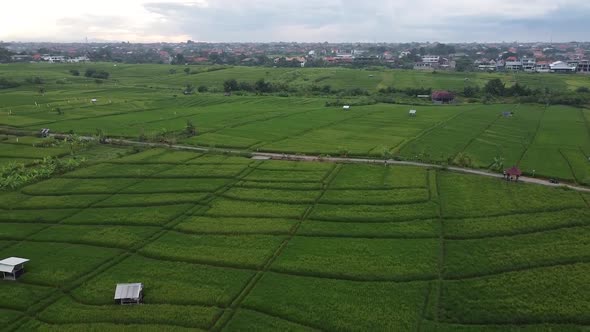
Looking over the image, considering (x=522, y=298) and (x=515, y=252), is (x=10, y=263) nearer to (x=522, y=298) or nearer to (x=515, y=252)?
(x=522, y=298)

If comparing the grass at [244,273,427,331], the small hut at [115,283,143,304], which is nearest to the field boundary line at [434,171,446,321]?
the grass at [244,273,427,331]

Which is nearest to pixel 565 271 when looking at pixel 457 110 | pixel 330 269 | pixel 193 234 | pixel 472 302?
pixel 472 302

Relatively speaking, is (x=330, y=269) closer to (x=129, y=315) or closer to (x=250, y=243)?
(x=250, y=243)

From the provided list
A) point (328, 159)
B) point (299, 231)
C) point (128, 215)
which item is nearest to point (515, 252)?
point (299, 231)

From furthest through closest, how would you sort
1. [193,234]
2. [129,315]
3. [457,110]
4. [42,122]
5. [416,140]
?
[457,110] → [42,122] → [416,140] → [193,234] → [129,315]

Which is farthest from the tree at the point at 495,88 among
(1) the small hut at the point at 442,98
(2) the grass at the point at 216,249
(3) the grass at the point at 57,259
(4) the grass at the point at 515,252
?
(3) the grass at the point at 57,259

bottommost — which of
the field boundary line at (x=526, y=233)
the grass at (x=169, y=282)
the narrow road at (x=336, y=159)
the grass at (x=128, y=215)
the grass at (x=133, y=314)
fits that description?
the grass at (x=133, y=314)

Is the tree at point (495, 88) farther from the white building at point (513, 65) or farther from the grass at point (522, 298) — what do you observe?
the grass at point (522, 298)
